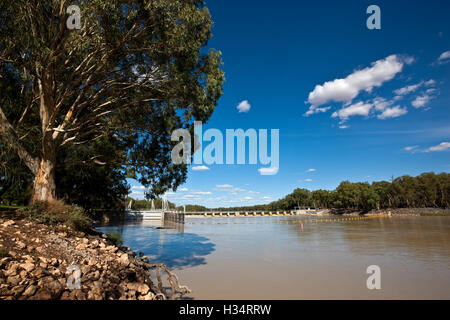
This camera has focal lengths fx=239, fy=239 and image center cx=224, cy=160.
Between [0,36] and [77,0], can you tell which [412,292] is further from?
[0,36]

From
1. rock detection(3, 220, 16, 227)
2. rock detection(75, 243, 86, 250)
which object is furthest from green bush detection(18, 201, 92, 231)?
rock detection(75, 243, 86, 250)

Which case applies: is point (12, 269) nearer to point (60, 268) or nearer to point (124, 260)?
point (60, 268)

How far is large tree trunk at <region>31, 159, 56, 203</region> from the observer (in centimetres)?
875

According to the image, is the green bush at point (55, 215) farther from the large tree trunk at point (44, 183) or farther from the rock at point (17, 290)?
the rock at point (17, 290)

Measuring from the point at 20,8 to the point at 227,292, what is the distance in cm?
1057

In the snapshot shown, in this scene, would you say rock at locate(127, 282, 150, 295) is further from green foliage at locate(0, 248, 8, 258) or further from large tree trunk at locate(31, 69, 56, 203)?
large tree trunk at locate(31, 69, 56, 203)

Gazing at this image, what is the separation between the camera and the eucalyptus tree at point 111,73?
25.4 feet

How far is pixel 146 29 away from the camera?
29.0 ft

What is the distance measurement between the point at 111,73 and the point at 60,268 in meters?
7.62

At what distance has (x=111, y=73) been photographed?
32.9 feet

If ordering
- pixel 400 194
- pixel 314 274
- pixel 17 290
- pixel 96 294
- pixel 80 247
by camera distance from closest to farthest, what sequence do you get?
pixel 17 290
pixel 96 294
pixel 80 247
pixel 314 274
pixel 400 194

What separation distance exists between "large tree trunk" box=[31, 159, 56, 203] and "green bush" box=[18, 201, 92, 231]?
1.21 feet

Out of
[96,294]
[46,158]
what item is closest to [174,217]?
[46,158]
